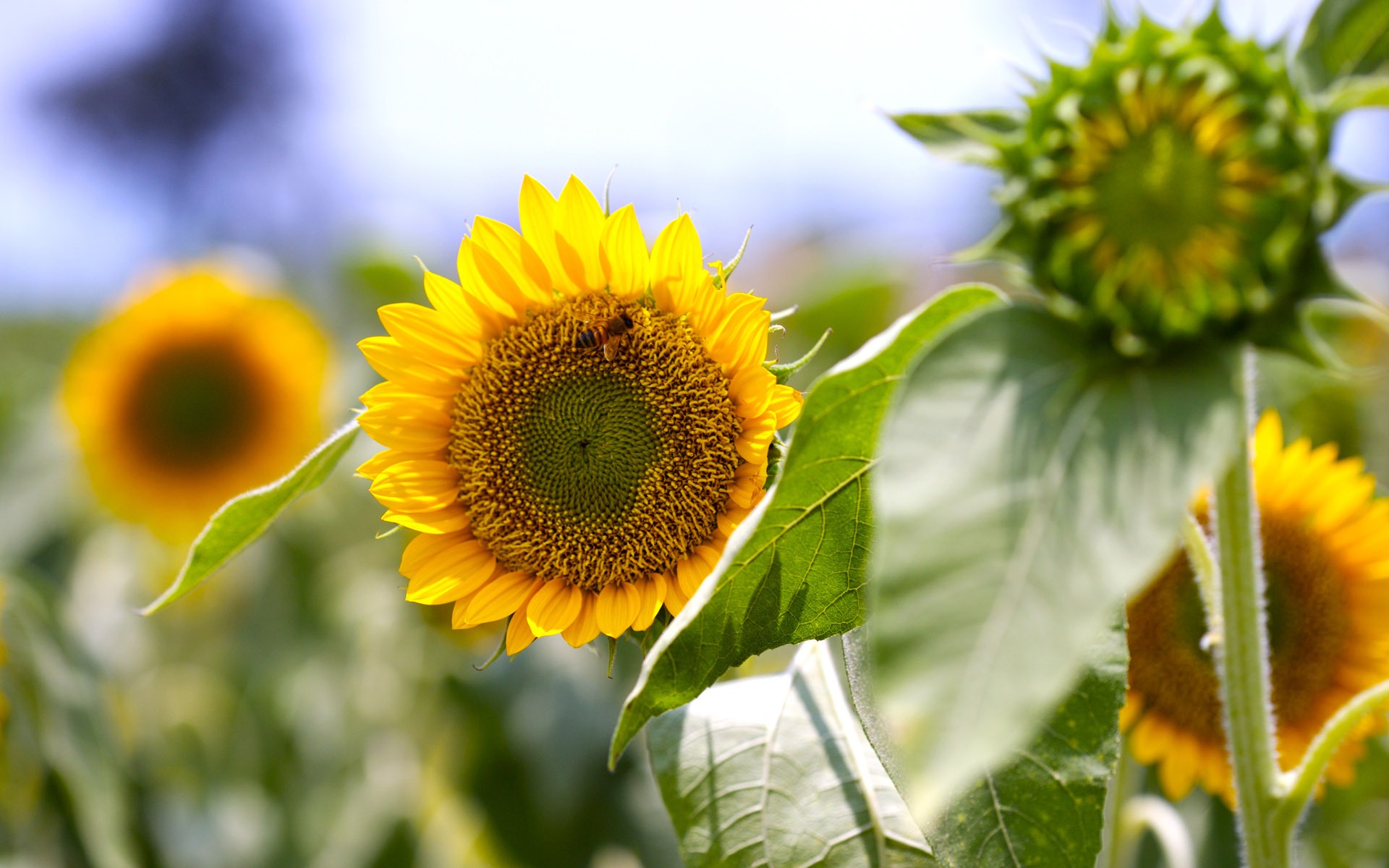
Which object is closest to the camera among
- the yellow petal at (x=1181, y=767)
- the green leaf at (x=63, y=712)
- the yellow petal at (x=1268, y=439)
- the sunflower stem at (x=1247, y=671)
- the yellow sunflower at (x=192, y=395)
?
the sunflower stem at (x=1247, y=671)

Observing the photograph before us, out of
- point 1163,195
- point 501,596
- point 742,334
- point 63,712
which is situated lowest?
point 63,712

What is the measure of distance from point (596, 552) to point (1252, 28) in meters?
0.58

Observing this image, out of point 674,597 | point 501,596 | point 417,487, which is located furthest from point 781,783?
point 417,487

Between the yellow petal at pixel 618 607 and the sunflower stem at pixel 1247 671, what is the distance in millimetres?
403

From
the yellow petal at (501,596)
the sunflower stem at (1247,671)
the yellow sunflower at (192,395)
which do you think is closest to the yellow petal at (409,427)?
the yellow petal at (501,596)

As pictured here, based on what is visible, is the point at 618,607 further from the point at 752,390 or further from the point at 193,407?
the point at 193,407

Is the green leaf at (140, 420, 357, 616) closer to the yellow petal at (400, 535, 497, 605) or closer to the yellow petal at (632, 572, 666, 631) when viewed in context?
the yellow petal at (400, 535, 497, 605)

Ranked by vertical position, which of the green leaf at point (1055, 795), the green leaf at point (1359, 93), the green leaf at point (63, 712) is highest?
the green leaf at point (1359, 93)

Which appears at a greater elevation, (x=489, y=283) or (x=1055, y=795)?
(x=489, y=283)

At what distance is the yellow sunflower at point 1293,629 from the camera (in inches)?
48.3

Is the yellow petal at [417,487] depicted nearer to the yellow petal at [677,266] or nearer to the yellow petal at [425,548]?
the yellow petal at [425,548]

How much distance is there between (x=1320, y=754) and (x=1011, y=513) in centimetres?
36

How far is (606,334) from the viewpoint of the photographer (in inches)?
35.2

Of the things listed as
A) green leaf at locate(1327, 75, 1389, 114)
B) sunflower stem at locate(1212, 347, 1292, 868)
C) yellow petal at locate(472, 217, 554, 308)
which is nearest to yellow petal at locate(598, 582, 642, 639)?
yellow petal at locate(472, 217, 554, 308)
